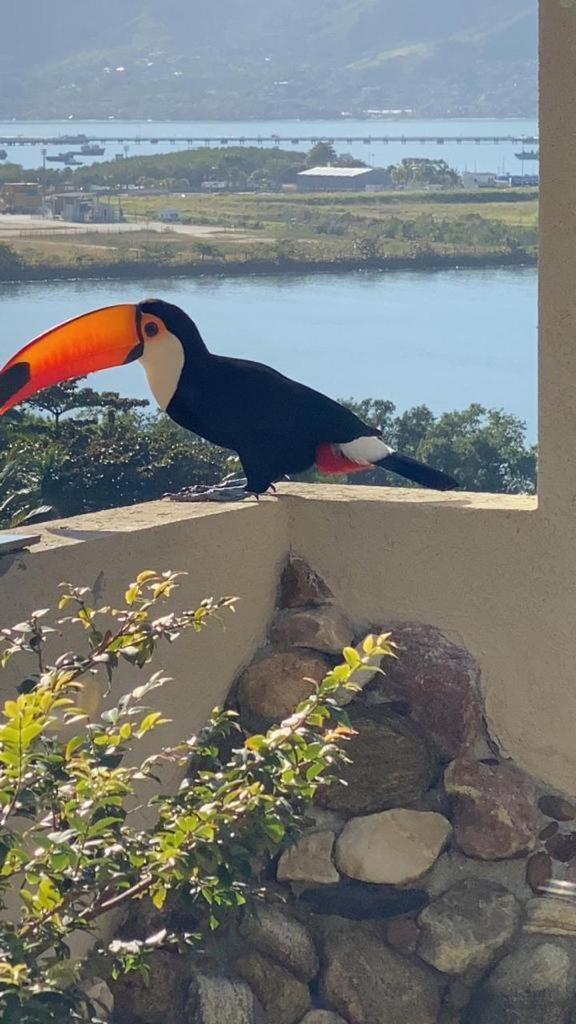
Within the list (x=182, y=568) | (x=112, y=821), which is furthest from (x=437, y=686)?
(x=112, y=821)

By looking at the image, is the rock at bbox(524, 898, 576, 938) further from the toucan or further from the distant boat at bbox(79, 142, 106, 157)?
the distant boat at bbox(79, 142, 106, 157)

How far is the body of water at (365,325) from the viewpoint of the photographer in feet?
131

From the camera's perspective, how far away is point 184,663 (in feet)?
11.4

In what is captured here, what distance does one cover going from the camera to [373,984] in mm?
3332

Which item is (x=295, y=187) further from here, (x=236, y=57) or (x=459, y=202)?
(x=236, y=57)

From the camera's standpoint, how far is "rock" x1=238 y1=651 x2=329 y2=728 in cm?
354

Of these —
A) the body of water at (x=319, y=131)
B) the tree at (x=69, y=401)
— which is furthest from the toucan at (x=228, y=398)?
the body of water at (x=319, y=131)

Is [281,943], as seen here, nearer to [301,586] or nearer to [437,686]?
[437,686]

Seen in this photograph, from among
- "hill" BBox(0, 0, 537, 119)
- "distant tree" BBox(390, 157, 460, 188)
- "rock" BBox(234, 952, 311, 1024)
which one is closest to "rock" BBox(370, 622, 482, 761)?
"rock" BBox(234, 952, 311, 1024)

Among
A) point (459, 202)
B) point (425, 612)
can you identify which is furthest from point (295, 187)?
point (425, 612)

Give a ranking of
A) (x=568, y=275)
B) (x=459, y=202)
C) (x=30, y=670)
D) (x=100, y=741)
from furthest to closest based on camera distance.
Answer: (x=459, y=202), (x=568, y=275), (x=30, y=670), (x=100, y=741)

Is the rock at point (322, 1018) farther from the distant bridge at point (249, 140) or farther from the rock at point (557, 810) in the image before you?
the distant bridge at point (249, 140)

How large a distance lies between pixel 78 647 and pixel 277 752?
104 cm

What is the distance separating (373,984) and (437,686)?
67cm
